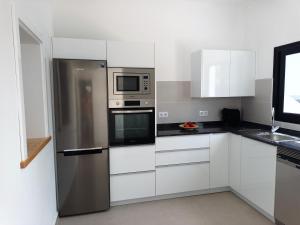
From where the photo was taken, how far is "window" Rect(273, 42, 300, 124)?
8.55 feet

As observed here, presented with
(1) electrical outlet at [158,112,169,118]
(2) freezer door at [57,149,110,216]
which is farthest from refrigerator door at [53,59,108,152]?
(1) electrical outlet at [158,112,169,118]

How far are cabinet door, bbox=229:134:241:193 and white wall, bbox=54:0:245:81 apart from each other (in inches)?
46.1

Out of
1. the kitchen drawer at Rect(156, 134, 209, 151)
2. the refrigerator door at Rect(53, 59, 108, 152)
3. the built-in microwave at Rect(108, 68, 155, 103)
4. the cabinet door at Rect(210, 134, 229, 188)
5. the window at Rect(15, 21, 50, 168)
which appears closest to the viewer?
the window at Rect(15, 21, 50, 168)

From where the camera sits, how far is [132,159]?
8.86ft

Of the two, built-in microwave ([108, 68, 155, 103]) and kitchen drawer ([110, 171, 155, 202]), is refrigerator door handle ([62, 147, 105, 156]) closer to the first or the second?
kitchen drawer ([110, 171, 155, 202])

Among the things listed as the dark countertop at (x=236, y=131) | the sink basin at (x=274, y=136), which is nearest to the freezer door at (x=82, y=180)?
the dark countertop at (x=236, y=131)

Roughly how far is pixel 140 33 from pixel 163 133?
4.85 ft

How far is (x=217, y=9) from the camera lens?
3.43 meters

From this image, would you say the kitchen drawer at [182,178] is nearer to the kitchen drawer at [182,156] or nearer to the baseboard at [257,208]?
the kitchen drawer at [182,156]

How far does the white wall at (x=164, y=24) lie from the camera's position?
9.74 ft

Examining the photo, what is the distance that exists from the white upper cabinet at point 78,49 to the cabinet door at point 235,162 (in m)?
1.96

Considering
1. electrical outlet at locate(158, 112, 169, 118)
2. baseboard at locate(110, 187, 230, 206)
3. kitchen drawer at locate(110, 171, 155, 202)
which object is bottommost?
baseboard at locate(110, 187, 230, 206)

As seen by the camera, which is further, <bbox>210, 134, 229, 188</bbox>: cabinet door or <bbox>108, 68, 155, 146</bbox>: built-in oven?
<bbox>210, 134, 229, 188</bbox>: cabinet door

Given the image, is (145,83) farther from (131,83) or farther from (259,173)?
(259,173)
